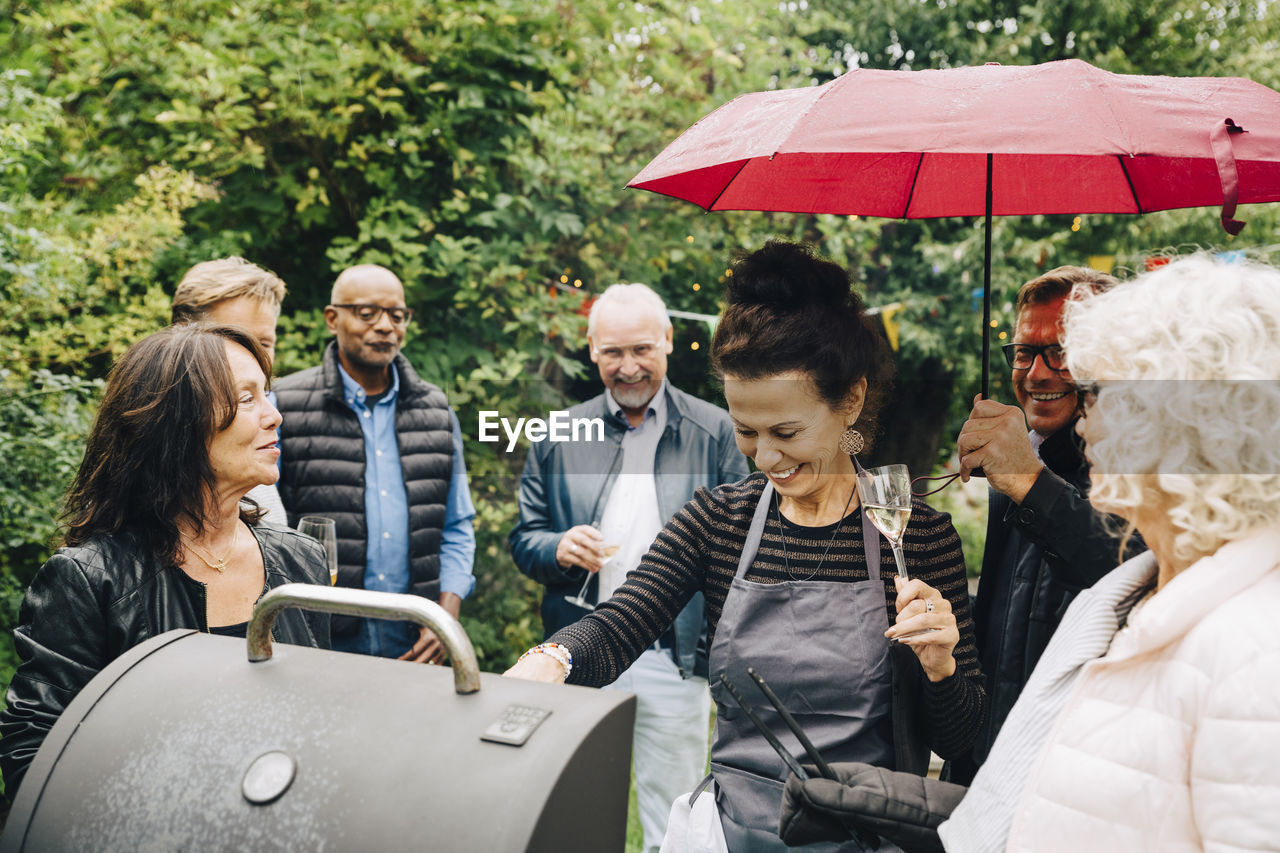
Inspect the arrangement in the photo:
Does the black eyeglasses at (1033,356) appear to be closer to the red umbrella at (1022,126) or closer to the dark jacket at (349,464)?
the red umbrella at (1022,126)

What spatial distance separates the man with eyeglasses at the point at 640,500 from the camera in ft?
10.8

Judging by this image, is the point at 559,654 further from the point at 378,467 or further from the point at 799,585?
the point at 378,467

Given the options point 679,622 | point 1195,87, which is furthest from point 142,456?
point 1195,87

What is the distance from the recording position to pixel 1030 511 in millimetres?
2029

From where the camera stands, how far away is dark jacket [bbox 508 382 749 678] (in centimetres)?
331

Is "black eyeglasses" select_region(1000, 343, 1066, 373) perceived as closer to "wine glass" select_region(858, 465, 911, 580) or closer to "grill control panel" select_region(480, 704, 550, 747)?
"wine glass" select_region(858, 465, 911, 580)

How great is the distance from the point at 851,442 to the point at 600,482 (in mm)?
1595

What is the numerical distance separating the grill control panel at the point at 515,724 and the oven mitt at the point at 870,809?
1.73 feet

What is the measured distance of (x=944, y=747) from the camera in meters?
1.72

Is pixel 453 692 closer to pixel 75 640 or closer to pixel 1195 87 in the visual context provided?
pixel 75 640

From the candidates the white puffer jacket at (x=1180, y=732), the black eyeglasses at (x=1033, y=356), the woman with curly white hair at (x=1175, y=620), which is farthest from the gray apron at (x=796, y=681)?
the black eyeglasses at (x=1033, y=356)

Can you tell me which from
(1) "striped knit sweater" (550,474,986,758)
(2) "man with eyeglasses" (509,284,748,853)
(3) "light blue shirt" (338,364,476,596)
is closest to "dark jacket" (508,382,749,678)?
(2) "man with eyeglasses" (509,284,748,853)

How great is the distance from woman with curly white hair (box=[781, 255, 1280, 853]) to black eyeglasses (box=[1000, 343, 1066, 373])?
49.2 inches

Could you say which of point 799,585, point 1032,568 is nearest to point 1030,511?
point 1032,568
